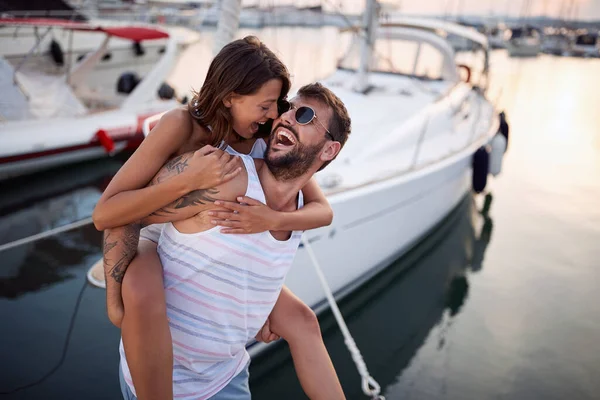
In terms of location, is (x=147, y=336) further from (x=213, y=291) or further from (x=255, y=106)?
(x=255, y=106)

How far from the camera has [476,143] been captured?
7.15m

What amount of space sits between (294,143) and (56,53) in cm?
1247

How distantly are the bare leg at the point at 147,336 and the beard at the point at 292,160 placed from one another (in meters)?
0.51

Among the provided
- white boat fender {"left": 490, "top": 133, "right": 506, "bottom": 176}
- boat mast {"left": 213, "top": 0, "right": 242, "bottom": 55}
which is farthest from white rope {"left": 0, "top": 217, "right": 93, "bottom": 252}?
white boat fender {"left": 490, "top": 133, "right": 506, "bottom": 176}

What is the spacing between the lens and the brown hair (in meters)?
1.54

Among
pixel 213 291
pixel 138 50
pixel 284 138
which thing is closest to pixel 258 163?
pixel 284 138

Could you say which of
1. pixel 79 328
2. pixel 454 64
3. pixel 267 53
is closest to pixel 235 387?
pixel 267 53

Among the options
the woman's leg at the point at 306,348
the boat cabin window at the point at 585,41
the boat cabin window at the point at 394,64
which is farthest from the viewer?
the boat cabin window at the point at 585,41

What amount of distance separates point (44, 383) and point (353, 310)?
292 centimetres

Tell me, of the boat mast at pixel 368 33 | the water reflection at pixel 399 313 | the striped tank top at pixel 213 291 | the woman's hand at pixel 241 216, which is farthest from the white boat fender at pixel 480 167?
the woman's hand at pixel 241 216

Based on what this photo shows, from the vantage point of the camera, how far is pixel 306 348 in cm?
186

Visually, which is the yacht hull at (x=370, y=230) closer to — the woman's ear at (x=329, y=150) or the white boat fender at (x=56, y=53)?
the woman's ear at (x=329, y=150)

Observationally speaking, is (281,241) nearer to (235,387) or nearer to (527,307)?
(235,387)

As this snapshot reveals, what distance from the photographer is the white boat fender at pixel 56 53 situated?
11.9m
